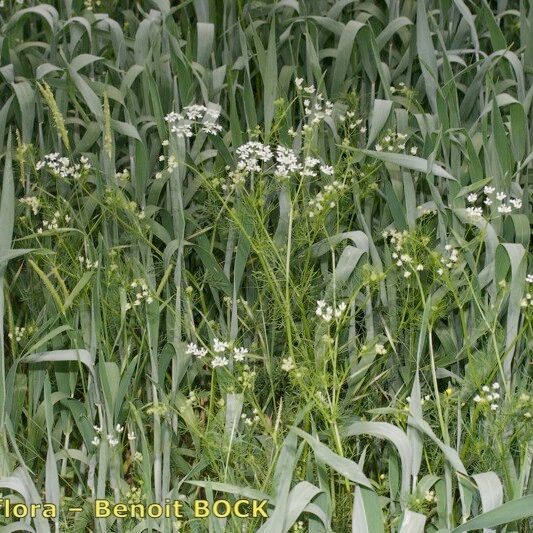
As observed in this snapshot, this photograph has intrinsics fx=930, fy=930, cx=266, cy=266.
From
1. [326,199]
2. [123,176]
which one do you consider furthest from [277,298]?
[123,176]

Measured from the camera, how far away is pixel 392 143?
7.43 feet

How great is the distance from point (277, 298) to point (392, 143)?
57cm

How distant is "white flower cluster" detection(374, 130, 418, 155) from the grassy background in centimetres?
1

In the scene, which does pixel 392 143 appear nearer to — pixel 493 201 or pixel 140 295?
pixel 493 201

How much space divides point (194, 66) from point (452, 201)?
750mm

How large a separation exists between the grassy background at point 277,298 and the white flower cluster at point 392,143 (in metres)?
0.01

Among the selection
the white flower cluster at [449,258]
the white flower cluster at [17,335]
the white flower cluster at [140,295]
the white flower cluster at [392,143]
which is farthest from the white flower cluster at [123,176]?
the white flower cluster at [449,258]

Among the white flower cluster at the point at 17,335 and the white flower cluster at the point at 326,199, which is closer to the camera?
the white flower cluster at the point at 326,199

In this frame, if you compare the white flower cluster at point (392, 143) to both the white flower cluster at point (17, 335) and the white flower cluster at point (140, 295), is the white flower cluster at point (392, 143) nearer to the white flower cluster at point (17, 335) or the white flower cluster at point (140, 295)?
the white flower cluster at point (140, 295)

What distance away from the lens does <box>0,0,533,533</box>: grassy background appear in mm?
1805

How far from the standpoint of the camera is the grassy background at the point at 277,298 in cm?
180

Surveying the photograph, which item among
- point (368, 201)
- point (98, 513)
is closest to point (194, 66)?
point (368, 201)

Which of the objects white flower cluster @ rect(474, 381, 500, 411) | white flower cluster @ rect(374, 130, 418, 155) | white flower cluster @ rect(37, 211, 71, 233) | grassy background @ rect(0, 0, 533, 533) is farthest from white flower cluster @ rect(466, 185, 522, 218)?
white flower cluster @ rect(37, 211, 71, 233)

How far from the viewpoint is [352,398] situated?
1959 mm
